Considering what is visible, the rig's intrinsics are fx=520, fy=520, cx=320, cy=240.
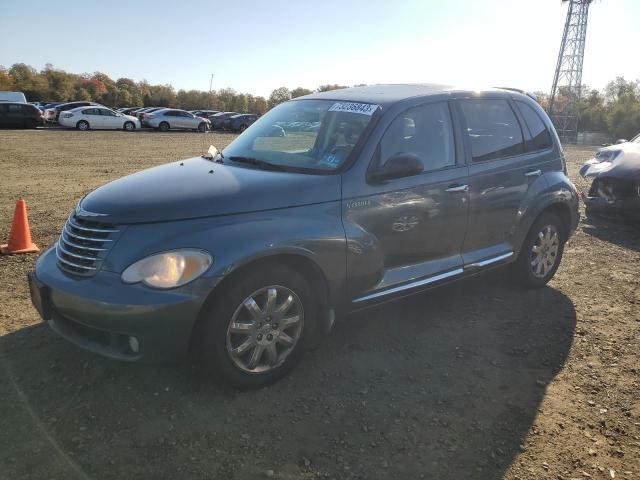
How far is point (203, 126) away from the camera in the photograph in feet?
123

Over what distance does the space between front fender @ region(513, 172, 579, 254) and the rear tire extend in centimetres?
13

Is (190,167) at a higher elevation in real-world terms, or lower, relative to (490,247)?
higher

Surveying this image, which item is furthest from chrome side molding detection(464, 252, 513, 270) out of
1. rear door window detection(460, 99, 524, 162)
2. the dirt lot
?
rear door window detection(460, 99, 524, 162)

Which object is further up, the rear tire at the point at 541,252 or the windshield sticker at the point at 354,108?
the windshield sticker at the point at 354,108

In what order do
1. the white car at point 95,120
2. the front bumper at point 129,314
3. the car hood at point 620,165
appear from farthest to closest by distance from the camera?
the white car at point 95,120 < the car hood at point 620,165 < the front bumper at point 129,314

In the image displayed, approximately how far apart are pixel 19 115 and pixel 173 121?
401 inches

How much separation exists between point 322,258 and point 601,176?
682 cm

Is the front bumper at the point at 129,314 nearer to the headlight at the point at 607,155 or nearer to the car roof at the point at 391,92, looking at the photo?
the car roof at the point at 391,92

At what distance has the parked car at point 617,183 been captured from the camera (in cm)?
807

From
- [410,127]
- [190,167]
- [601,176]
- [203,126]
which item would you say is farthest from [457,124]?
[203,126]

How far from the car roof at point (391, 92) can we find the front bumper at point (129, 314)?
2043mm

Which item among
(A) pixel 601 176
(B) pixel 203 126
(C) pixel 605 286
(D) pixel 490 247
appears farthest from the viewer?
(B) pixel 203 126

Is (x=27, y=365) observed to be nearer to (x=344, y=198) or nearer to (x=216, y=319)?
(x=216, y=319)

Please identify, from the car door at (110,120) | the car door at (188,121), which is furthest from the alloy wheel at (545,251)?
the car door at (188,121)
